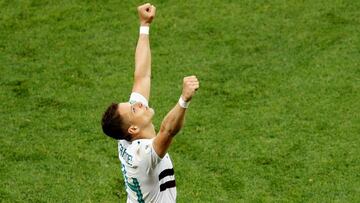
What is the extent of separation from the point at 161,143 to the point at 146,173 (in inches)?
14.2

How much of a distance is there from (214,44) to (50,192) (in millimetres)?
3863

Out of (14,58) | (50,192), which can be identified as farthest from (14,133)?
(14,58)

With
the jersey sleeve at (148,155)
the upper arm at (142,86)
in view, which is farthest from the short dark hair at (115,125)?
the upper arm at (142,86)

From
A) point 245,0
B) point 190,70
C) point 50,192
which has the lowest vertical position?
point 50,192

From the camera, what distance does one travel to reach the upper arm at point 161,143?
4.85 metres

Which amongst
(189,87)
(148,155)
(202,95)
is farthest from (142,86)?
(202,95)

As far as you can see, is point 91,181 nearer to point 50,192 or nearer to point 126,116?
point 50,192

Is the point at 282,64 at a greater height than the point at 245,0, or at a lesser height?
lesser

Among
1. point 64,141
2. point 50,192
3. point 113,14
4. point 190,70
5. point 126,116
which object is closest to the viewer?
point 126,116

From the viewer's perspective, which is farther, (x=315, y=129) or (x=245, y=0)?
(x=245, y=0)

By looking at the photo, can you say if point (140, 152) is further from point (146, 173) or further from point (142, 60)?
point (142, 60)

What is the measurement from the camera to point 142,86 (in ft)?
19.3

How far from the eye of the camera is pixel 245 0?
11.6m

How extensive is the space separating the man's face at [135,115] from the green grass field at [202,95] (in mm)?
2481
